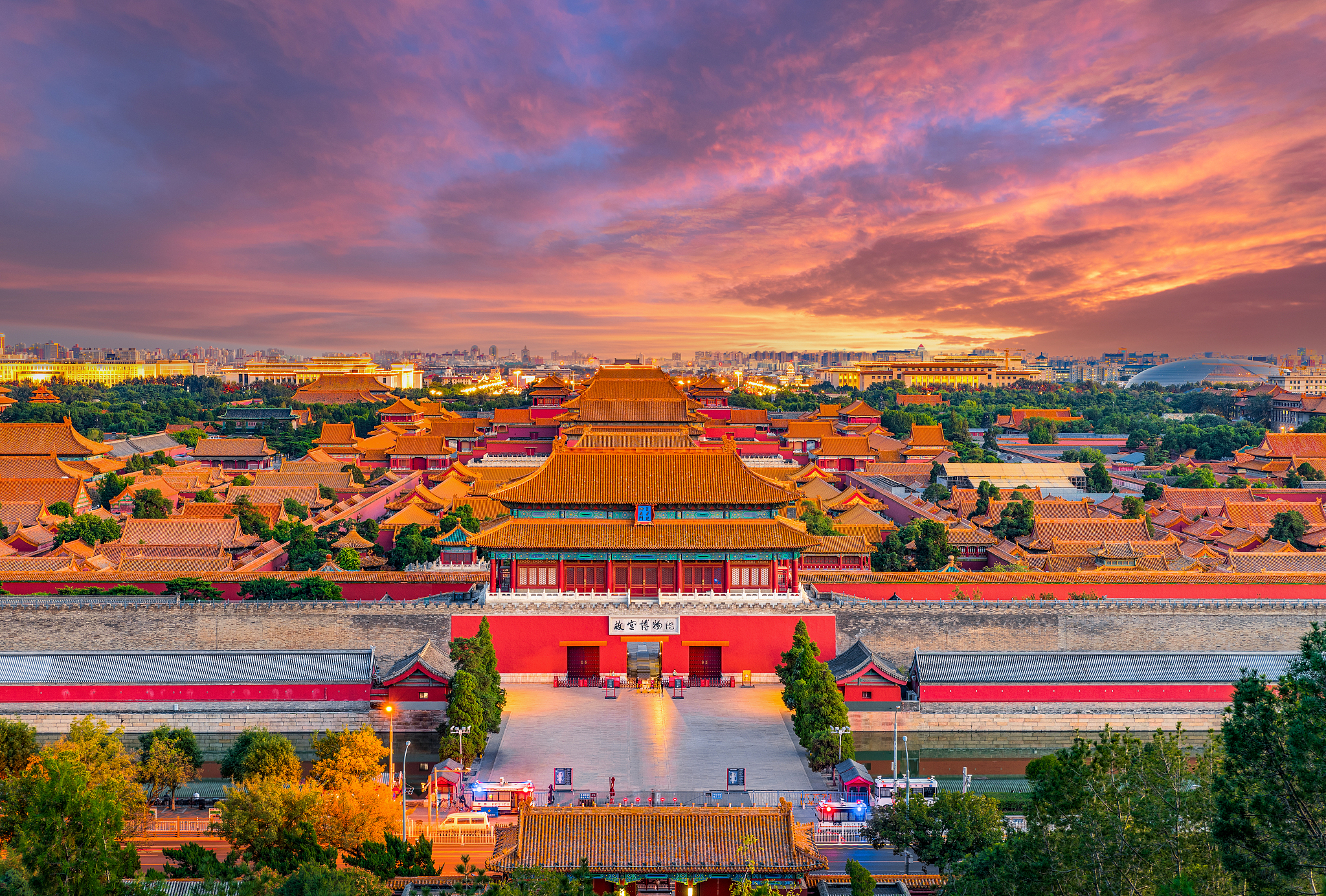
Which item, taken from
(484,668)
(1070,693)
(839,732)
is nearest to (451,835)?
(484,668)

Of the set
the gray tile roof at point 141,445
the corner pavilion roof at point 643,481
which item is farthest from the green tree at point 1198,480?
the gray tile roof at point 141,445

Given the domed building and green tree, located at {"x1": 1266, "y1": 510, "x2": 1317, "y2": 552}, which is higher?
the domed building

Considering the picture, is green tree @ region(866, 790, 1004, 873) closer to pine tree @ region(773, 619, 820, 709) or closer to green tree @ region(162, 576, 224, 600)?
pine tree @ region(773, 619, 820, 709)

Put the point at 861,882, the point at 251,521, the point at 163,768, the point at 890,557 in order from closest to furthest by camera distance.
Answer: the point at 861,882
the point at 163,768
the point at 890,557
the point at 251,521

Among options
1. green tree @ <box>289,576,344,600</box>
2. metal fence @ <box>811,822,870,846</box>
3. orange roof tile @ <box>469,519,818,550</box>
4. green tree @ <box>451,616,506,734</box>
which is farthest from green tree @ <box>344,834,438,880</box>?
green tree @ <box>289,576,344,600</box>

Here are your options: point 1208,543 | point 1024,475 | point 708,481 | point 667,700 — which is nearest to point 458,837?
point 667,700

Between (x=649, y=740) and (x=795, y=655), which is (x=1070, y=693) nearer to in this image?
(x=795, y=655)

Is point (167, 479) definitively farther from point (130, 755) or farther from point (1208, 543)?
point (1208, 543)
